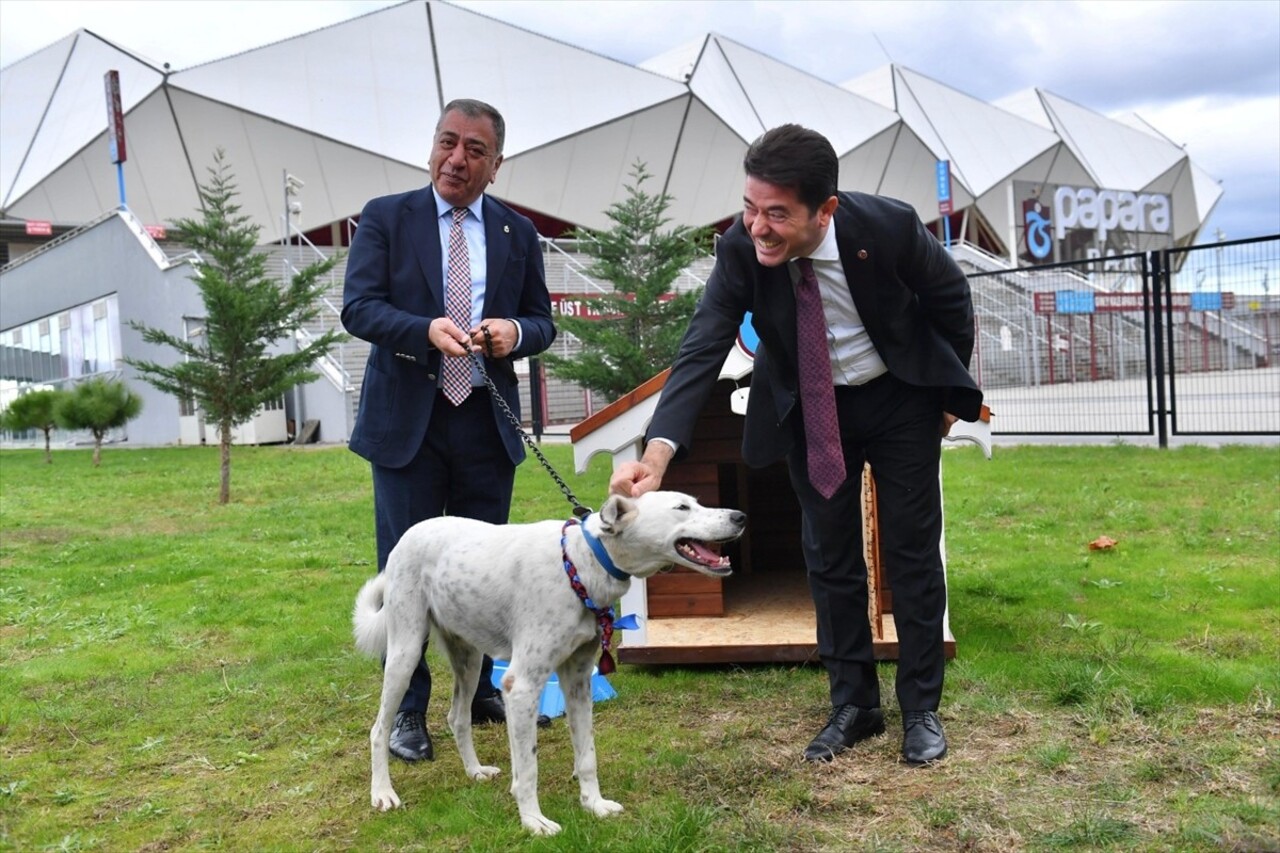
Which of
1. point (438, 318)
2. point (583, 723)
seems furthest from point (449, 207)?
point (583, 723)

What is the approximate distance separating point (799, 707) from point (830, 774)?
828mm

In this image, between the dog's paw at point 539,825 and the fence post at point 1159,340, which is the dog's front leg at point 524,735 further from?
the fence post at point 1159,340

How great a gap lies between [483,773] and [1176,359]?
11922mm

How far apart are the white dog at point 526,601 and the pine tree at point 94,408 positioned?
57.2 feet

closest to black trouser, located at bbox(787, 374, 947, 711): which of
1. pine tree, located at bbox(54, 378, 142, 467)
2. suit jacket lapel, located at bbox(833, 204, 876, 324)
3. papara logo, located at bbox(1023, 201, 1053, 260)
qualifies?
suit jacket lapel, located at bbox(833, 204, 876, 324)

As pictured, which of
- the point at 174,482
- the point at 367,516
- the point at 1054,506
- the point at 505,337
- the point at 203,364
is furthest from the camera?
the point at 174,482

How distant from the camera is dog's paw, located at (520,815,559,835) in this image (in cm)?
331

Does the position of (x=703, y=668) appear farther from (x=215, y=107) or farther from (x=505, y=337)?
(x=215, y=107)

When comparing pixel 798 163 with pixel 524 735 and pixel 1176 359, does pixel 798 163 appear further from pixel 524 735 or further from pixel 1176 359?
pixel 1176 359

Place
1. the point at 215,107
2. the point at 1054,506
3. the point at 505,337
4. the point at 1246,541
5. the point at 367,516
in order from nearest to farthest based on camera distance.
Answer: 1. the point at 505,337
2. the point at 1246,541
3. the point at 1054,506
4. the point at 367,516
5. the point at 215,107

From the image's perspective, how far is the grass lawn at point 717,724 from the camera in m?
3.31

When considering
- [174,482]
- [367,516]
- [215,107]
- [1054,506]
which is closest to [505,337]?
[1054,506]

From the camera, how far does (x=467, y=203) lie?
4.22 m

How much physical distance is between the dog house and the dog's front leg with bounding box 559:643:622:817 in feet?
4.82
